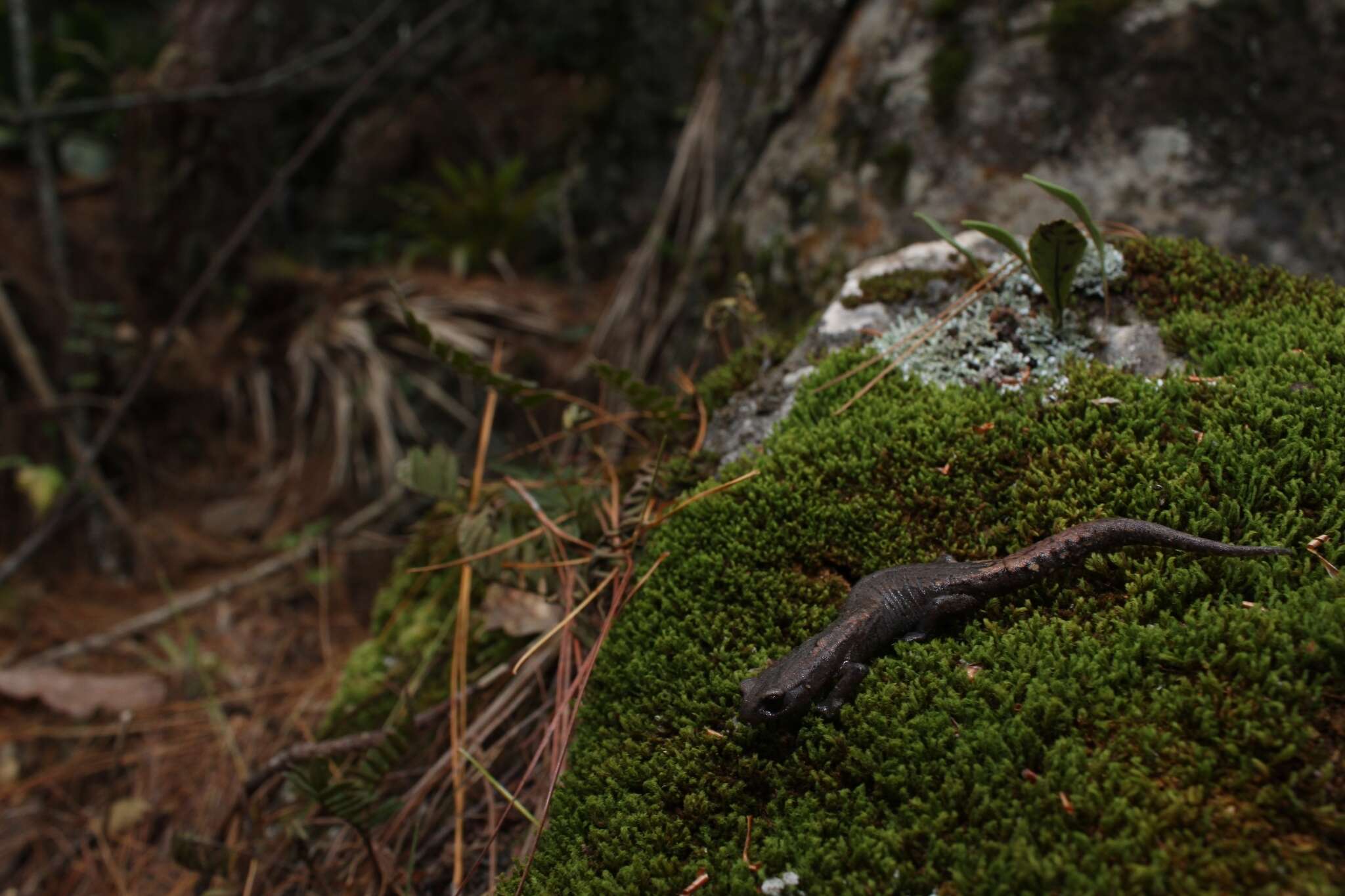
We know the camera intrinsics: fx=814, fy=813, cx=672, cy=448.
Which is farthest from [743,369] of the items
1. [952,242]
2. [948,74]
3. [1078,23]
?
[1078,23]

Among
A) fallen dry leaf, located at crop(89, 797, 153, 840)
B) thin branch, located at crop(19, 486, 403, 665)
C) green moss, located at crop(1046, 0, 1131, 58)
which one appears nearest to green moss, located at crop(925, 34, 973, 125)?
green moss, located at crop(1046, 0, 1131, 58)

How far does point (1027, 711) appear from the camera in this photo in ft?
5.64

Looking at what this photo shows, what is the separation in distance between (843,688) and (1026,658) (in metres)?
0.42

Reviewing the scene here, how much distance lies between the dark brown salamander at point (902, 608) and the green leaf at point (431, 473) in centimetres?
161

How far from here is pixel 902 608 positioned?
6.54ft

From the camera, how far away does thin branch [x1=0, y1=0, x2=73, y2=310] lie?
6082mm

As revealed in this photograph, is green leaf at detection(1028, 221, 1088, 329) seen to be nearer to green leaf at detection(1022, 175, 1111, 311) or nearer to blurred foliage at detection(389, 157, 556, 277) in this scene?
green leaf at detection(1022, 175, 1111, 311)

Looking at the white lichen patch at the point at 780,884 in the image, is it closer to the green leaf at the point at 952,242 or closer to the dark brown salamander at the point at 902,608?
the dark brown salamander at the point at 902,608

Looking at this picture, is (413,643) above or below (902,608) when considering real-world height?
below

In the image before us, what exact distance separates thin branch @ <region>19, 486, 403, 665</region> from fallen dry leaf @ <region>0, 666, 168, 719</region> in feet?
0.82

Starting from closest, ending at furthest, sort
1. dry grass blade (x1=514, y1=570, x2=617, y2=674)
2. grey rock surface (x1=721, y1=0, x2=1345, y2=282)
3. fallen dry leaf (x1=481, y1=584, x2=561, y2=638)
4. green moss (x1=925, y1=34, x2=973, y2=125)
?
dry grass blade (x1=514, y1=570, x2=617, y2=674) < fallen dry leaf (x1=481, y1=584, x2=561, y2=638) < grey rock surface (x1=721, y1=0, x2=1345, y2=282) < green moss (x1=925, y1=34, x2=973, y2=125)

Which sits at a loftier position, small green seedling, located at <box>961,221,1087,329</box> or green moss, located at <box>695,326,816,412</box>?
small green seedling, located at <box>961,221,1087,329</box>

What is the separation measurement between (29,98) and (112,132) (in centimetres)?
60

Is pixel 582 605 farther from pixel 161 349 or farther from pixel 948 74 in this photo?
pixel 161 349
